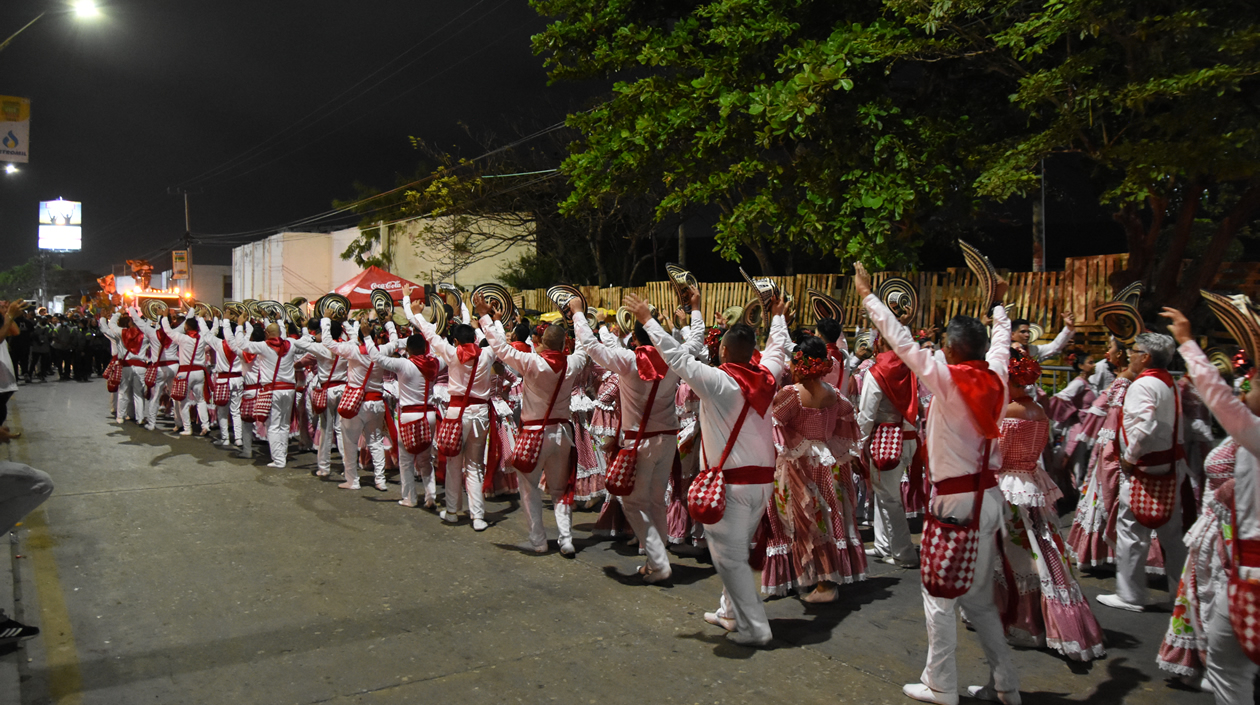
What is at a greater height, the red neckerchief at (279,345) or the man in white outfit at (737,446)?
the red neckerchief at (279,345)

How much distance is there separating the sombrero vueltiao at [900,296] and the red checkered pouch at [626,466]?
2.22 m

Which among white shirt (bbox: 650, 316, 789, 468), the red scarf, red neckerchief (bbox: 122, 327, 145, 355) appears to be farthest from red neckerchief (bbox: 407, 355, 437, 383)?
red neckerchief (bbox: 122, 327, 145, 355)

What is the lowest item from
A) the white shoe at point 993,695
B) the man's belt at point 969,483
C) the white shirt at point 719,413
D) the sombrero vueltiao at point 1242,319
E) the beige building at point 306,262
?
the white shoe at point 993,695

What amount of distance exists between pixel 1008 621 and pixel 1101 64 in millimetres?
8268

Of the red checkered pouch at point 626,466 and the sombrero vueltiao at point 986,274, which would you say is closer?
the sombrero vueltiao at point 986,274

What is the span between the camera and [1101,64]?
10320mm

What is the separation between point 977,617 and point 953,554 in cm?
41

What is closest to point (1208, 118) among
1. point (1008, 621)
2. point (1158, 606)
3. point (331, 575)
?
point (1158, 606)

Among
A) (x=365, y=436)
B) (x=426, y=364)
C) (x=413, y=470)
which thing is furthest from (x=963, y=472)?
(x=365, y=436)

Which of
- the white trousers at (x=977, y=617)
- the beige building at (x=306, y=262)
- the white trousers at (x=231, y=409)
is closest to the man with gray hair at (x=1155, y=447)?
the white trousers at (x=977, y=617)

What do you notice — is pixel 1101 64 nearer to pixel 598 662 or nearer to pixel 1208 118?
pixel 1208 118

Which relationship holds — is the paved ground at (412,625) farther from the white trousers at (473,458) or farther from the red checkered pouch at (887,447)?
the red checkered pouch at (887,447)

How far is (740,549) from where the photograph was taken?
16.3 feet

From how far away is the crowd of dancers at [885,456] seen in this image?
4168 mm
